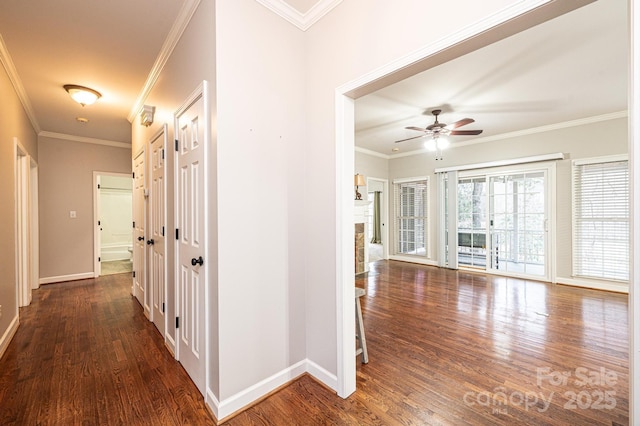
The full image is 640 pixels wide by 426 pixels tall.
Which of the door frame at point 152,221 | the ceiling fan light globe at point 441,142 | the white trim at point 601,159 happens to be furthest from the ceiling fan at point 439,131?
the door frame at point 152,221

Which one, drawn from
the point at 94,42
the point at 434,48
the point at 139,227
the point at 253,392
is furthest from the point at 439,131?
the point at 139,227

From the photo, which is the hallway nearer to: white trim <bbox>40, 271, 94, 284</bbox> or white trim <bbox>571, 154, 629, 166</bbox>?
white trim <bbox>40, 271, 94, 284</bbox>

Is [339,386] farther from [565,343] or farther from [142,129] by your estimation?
[142,129]

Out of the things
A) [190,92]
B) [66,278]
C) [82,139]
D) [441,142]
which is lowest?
[66,278]

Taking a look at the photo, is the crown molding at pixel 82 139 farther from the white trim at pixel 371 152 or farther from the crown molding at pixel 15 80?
the white trim at pixel 371 152

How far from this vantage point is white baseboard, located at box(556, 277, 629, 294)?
4129 millimetres

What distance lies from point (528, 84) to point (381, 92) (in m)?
1.75

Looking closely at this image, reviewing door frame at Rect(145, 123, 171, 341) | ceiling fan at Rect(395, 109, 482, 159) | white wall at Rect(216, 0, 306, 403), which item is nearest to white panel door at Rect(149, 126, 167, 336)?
door frame at Rect(145, 123, 171, 341)

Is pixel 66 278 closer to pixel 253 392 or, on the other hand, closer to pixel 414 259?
pixel 253 392

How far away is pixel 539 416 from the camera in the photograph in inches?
65.6

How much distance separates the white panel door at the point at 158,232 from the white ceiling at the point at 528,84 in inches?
102

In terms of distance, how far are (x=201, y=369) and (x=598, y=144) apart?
20.6ft

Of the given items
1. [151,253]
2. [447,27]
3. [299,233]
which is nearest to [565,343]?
[299,233]

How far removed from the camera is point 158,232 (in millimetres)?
2799
